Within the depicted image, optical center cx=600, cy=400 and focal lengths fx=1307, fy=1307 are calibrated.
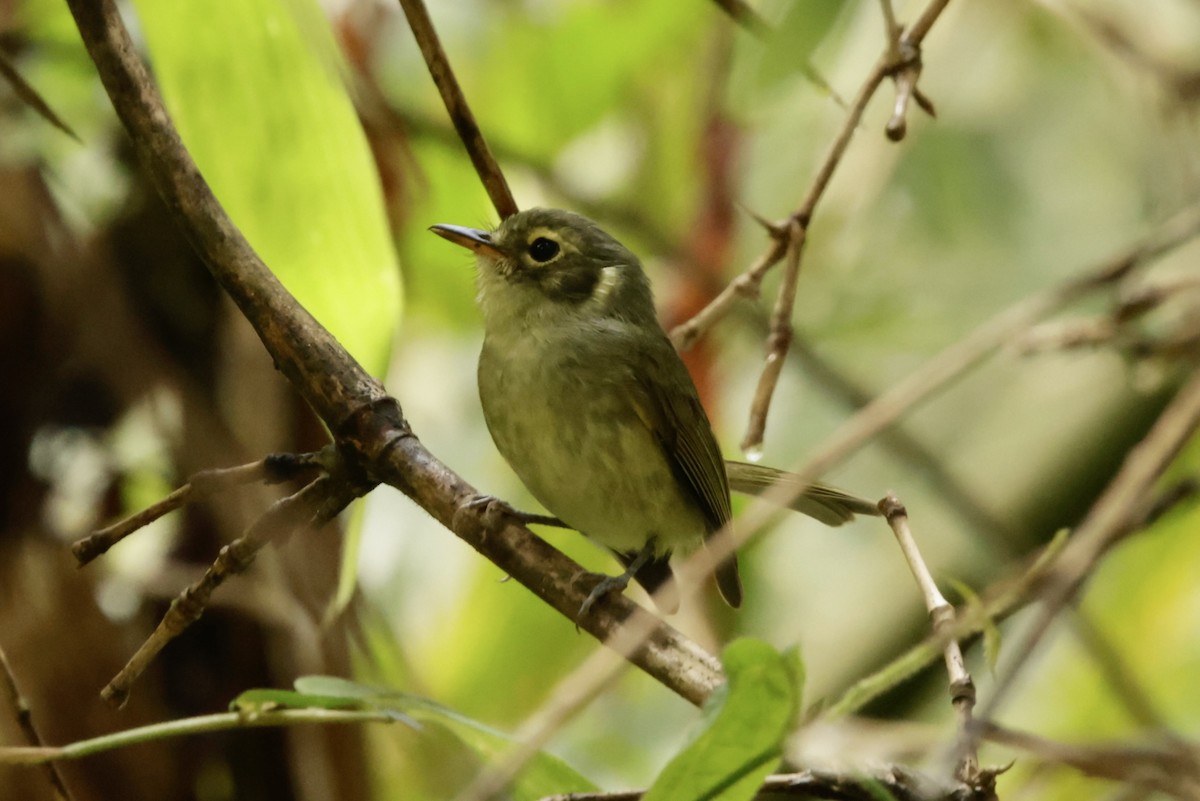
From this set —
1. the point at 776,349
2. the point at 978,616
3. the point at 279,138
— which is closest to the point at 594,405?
the point at 776,349

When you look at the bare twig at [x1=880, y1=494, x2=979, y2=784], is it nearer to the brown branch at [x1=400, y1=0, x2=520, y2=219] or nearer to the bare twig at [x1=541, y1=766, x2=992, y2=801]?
the bare twig at [x1=541, y1=766, x2=992, y2=801]

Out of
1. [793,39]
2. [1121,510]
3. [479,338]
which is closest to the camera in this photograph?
[1121,510]

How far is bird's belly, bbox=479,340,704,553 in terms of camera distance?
293 cm

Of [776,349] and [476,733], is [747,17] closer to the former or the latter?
[776,349]

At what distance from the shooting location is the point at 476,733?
1562 millimetres

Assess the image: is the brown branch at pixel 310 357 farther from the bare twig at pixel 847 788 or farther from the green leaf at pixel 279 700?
the green leaf at pixel 279 700

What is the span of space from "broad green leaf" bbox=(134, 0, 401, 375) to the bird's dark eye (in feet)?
4.83

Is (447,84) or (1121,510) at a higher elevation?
(447,84)

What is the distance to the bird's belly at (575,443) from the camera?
2.93m

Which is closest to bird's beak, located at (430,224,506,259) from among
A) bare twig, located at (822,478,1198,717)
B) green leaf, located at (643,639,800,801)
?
bare twig, located at (822,478,1198,717)

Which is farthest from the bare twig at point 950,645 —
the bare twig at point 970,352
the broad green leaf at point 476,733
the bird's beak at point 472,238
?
the bird's beak at point 472,238

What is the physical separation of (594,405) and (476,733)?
1.45 m

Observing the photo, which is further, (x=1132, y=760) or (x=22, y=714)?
(x=22, y=714)

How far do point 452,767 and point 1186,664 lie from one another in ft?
7.11
